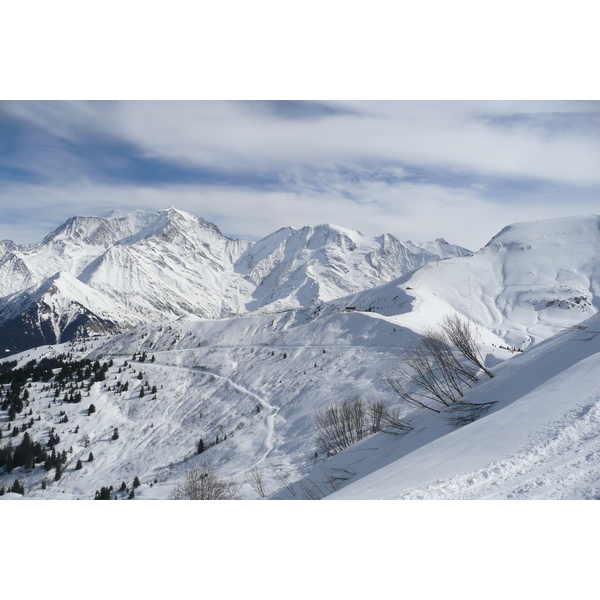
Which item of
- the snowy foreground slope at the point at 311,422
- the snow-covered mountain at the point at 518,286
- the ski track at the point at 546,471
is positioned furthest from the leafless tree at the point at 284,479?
the snow-covered mountain at the point at 518,286

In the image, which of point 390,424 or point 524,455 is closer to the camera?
point 524,455

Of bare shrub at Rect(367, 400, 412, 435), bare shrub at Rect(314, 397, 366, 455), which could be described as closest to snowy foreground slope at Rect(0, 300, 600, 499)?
bare shrub at Rect(367, 400, 412, 435)

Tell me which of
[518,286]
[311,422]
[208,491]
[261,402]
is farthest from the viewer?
[518,286]

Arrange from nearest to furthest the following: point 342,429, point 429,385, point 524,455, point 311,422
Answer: point 524,455 → point 429,385 → point 342,429 → point 311,422

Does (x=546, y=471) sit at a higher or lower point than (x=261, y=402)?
higher

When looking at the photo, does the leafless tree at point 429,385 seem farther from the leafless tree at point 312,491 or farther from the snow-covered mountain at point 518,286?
the snow-covered mountain at point 518,286

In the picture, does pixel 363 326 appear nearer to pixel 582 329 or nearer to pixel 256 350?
pixel 256 350

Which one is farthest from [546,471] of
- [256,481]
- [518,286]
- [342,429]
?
[518,286]

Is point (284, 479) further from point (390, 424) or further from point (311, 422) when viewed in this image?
point (311, 422)

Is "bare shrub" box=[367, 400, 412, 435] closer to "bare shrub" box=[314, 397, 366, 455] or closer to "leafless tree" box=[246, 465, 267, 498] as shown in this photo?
"bare shrub" box=[314, 397, 366, 455]
